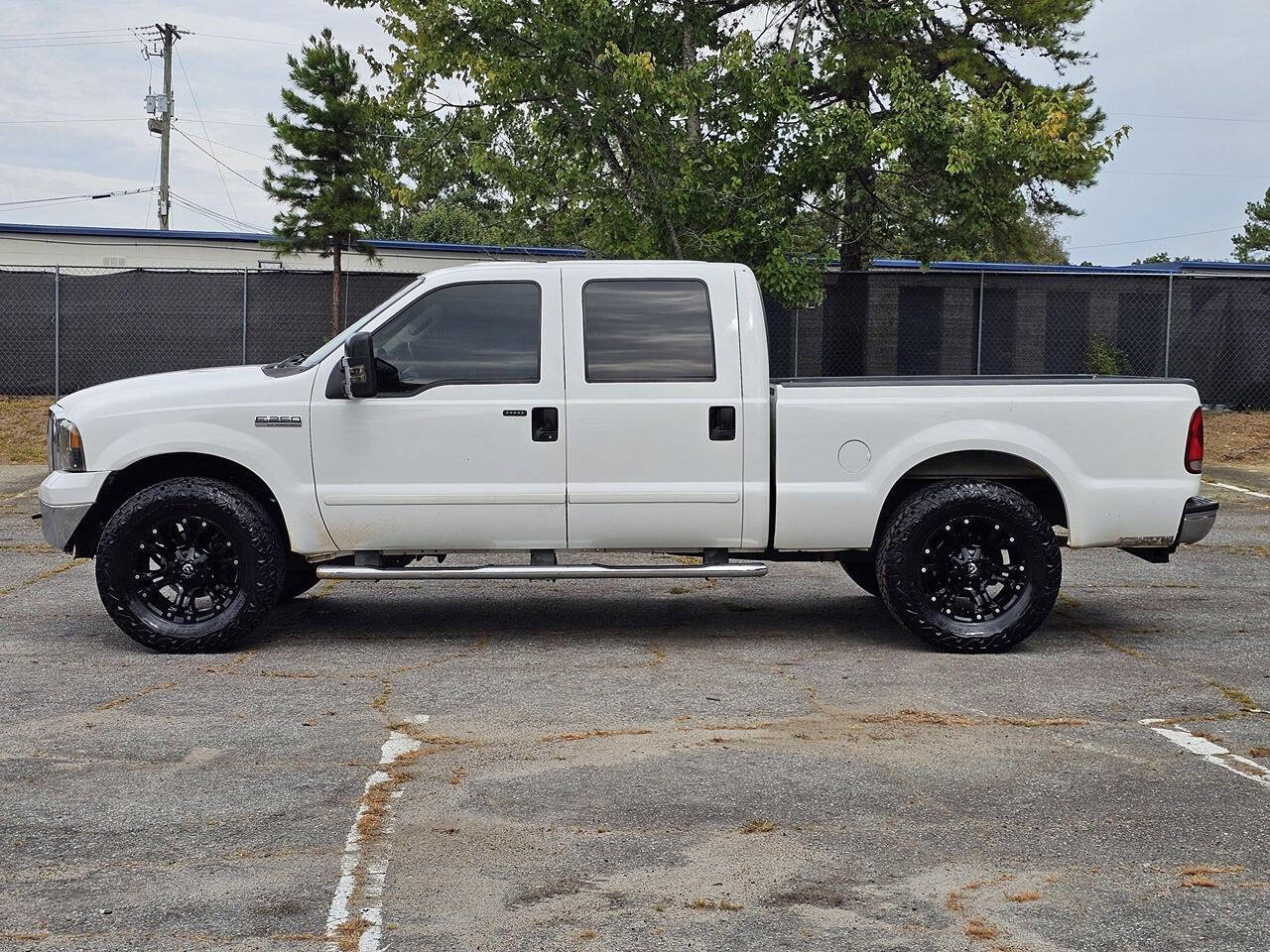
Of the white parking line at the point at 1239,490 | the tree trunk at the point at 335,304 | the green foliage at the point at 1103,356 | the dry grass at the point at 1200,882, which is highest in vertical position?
the tree trunk at the point at 335,304

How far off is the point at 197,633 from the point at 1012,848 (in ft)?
15.2

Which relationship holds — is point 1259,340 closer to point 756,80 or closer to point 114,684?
point 756,80

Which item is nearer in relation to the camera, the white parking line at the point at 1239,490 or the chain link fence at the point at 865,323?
the white parking line at the point at 1239,490

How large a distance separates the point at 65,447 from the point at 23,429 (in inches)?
539

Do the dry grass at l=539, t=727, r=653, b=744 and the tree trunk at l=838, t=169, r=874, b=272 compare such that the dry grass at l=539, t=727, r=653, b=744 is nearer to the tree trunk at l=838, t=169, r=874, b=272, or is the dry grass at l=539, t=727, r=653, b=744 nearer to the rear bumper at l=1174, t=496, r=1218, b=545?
the rear bumper at l=1174, t=496, r=1218, b=545

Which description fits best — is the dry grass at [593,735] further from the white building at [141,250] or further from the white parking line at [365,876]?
the white building at [141,250]

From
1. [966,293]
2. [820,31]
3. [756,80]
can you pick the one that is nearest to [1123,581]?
[756,80]

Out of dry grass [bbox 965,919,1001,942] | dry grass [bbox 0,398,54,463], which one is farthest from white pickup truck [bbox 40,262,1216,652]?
dry grass [bbox 0,398,54,463]

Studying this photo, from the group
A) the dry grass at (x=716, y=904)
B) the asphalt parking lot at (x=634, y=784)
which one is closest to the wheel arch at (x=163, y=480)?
the asphalt parking lot at (x=634, y=784)

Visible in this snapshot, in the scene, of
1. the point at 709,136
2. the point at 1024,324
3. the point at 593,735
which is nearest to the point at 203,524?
the point at 593,735

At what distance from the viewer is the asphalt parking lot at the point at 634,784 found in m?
3.93

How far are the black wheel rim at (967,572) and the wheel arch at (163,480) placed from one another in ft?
11.4

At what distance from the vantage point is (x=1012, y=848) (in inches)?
176

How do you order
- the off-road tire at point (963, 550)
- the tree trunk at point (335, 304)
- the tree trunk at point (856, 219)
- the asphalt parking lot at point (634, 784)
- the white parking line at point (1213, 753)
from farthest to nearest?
the tree trunk at point (335, 304), the tree trunk at point (856, 219), the off-road tire at point (963, 550), the white parking line at point (1213, 753), the asphalt parking lot at point (634, 784)
